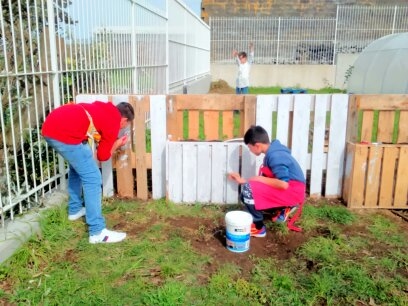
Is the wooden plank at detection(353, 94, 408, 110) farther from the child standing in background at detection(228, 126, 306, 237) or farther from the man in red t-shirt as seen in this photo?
the man in red t-shirt

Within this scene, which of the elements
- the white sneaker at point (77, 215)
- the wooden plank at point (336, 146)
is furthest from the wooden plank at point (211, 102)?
the white sneaker at point (77, 215)

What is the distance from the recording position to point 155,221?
3998mm

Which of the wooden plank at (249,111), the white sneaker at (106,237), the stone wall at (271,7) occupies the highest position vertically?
the stone wall at (271,7)

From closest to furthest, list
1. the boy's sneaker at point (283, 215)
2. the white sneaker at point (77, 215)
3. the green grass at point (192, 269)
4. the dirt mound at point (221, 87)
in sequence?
the green grass at point (192, 269) < the boy's sneaker at point (283, 215) < the white sneaker at point (77, 215) < the dirt mound at point (221, 87)

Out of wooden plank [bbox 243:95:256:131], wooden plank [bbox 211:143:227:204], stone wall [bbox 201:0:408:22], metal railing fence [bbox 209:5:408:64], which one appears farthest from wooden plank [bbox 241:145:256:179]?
stone wall [bbox 201:0:408:22]

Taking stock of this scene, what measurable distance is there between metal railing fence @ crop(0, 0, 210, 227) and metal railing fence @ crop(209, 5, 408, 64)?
14.4 meters

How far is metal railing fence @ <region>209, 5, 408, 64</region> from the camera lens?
66.4 feet

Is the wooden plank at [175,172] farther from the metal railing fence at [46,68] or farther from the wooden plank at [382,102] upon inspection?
the wooden plank at [382,102]

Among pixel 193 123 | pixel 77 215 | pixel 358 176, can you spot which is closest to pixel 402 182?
pixel 358 176

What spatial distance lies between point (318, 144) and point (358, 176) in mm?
582

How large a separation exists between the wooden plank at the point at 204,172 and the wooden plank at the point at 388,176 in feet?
6.36

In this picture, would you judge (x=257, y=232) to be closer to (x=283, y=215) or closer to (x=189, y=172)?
(x=283, y=215)

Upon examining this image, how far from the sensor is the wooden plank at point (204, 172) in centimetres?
427

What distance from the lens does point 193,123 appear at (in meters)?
4.57
